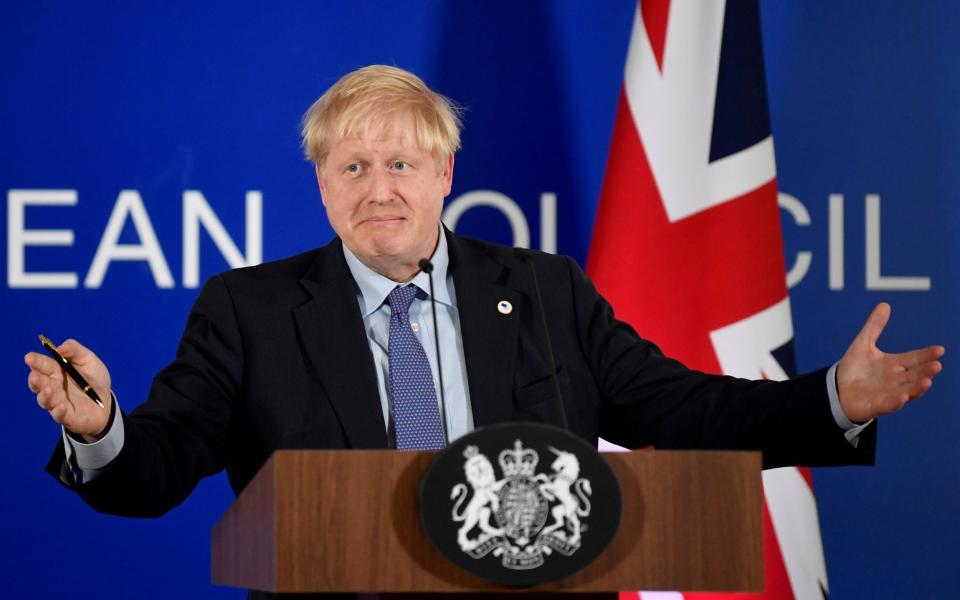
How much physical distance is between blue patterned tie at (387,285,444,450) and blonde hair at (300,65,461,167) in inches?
15.2

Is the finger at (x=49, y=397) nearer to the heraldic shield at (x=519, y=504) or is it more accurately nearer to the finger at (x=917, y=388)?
A: the heraldic shield at (x=519, y=504)

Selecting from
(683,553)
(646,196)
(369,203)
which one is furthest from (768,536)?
(683,553)

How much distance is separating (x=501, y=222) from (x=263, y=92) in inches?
31.9

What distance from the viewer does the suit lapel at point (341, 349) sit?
2.29 metres

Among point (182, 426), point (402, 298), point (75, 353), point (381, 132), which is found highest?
point (381, 132)

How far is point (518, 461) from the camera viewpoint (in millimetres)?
1567

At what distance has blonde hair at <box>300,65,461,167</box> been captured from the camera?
8.19ft

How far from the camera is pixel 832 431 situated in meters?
Answer: 2.20

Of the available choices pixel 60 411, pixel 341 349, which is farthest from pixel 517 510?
pixel 341 349

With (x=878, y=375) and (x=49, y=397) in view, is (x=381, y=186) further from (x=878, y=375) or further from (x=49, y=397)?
(x=878, y=375)

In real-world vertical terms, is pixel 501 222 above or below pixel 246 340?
above

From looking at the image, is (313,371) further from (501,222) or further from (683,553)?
(501,222)

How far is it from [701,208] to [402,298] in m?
1.31

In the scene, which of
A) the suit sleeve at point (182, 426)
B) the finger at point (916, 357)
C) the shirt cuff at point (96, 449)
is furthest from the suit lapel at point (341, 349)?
the finger at point (916, 357)
